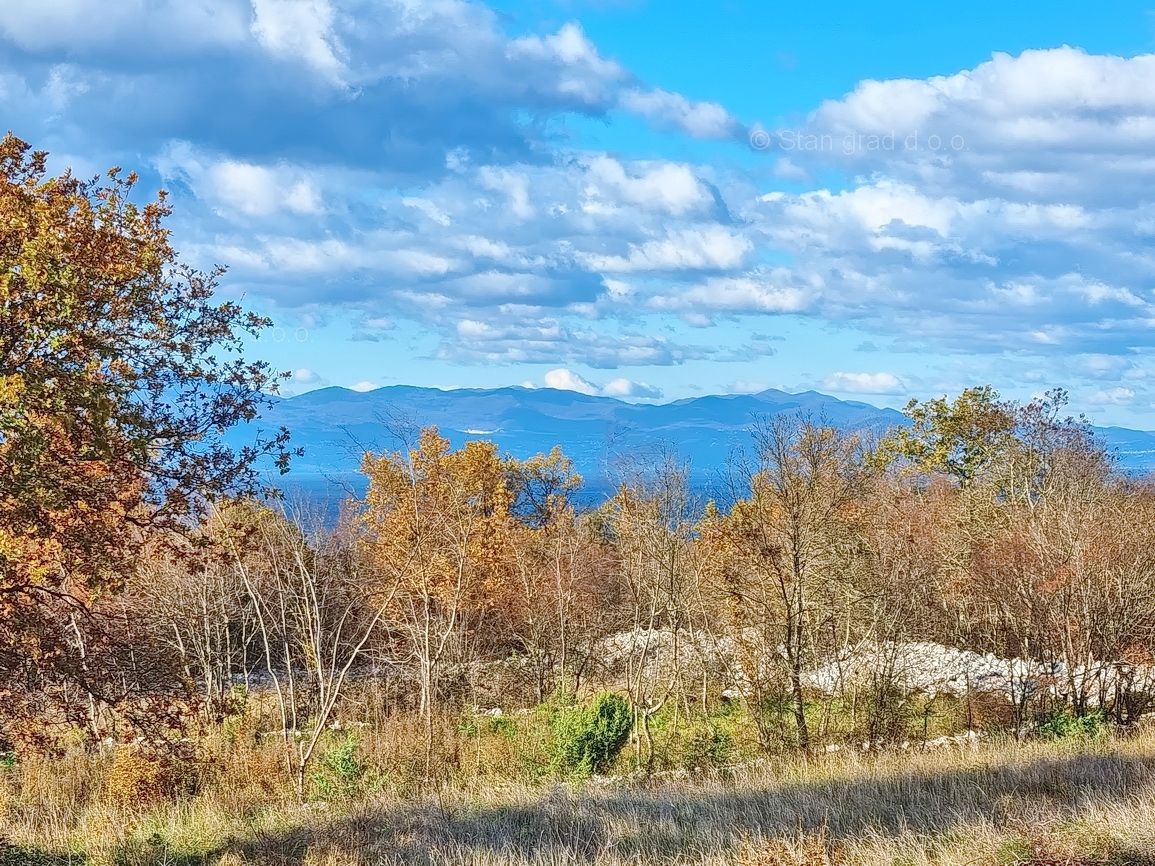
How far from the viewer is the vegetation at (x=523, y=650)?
7.95 m

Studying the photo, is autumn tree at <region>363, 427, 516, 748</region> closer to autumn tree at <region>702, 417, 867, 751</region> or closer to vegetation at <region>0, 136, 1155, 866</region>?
vegetation at <region>0, 136, 1155, 866</region>

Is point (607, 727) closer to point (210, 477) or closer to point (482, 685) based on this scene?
point (210, 477)

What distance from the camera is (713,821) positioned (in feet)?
29.3

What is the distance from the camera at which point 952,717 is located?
733 inches

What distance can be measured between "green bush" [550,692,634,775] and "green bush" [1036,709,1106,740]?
275 inches

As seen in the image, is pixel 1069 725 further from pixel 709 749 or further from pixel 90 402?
pixel 90 402

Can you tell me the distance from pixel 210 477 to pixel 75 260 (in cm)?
289

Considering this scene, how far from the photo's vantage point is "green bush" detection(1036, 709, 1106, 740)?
1508 cm

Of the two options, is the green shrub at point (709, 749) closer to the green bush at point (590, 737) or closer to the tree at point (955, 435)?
the green bush at point (590, 737)

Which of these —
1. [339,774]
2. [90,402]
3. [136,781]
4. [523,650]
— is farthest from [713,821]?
[523,650]

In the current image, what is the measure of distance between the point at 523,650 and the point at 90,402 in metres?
25.1

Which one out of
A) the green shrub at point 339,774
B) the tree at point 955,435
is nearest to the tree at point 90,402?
the green shrub at point 339,774

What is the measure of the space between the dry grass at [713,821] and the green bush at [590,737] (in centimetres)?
279

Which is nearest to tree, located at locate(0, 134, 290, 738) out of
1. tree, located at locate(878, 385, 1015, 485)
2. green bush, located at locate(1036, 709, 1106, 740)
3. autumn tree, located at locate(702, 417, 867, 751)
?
autumn tree, located at locate(702, 417, 867, 751)
